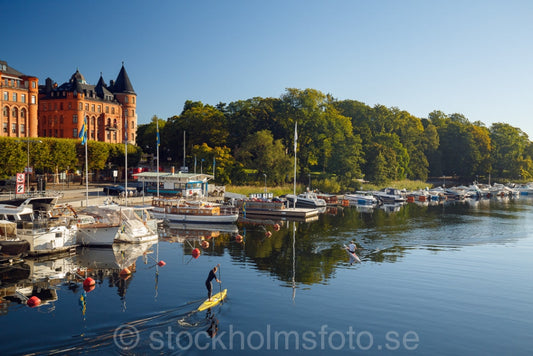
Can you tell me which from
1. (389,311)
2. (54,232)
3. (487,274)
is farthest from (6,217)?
(487,274)

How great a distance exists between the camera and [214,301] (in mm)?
25891

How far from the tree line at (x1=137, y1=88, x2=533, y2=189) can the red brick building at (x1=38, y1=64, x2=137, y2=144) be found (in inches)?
389

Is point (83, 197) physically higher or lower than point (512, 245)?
higher

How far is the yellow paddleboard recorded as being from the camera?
82.5 ft

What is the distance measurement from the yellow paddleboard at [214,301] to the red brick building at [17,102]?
83502mm

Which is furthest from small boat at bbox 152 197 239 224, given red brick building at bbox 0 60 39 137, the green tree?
red brick building at bbox 0 60 39 137

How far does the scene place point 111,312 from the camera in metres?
24.8

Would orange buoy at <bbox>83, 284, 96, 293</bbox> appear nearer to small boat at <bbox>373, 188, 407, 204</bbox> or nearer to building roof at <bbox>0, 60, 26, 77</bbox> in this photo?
small boat at <bbox>373, 188, 407, 204</bbox>

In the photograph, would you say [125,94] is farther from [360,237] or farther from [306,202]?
[360,237]

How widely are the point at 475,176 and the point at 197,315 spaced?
14330 centimetres

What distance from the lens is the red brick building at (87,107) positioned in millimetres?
114125

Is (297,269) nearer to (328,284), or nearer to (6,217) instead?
(328,284)

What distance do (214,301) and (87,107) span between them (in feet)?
338

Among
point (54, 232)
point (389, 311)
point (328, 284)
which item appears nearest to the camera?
point (389, 311)
